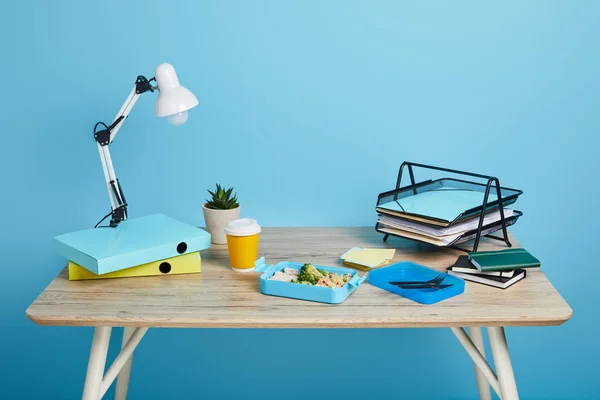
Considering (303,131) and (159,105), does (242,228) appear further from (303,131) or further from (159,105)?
(303,131)

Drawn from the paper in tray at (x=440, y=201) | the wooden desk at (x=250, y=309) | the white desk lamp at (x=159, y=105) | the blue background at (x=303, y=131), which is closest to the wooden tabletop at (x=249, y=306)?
the wooden desk at (x=250, y=309)

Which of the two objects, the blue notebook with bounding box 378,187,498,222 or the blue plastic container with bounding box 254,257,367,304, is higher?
the blue notebook with bounding box 378,187,498,222

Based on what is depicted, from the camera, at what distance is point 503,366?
4.80 ft

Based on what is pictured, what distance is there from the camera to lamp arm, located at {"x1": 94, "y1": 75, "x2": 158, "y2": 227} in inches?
65.9

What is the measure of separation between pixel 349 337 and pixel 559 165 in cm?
79

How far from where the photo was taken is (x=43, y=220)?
6.93 ft

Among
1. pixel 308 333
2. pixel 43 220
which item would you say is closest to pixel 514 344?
pixel 308 333

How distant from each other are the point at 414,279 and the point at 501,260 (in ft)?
0.63

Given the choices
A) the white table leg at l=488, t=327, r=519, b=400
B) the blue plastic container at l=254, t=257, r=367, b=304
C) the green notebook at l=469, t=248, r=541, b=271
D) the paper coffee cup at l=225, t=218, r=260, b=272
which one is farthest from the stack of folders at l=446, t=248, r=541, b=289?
the paper coffee cup at l=225, t=218, r=260, b=272

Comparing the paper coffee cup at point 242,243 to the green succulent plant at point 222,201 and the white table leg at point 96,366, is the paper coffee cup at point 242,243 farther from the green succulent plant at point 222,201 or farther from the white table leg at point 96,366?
the white table leg at point 96,366

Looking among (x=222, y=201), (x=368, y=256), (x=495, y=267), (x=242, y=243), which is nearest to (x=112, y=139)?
(x=222, y=201)

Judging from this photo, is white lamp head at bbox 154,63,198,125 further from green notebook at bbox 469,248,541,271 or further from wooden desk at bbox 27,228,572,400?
green notebook at bbox 469,248,541,271

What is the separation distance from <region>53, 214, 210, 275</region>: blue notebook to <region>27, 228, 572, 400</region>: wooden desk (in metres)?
0.05

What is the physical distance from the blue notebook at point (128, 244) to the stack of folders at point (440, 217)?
46 centimetres
